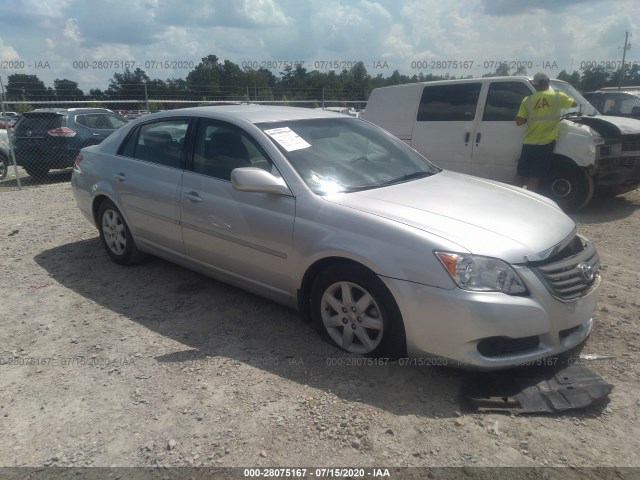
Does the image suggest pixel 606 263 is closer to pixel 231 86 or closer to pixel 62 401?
pixel 62 401

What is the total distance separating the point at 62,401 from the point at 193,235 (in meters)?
1.61

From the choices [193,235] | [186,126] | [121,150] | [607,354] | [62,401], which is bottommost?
[62,401]

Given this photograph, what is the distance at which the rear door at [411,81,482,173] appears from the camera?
25.2 ft

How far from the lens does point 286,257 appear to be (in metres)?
3.53

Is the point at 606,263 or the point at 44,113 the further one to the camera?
the point at 44,113

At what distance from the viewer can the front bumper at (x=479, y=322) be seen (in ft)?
9.11

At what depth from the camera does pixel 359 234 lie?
3139 mm

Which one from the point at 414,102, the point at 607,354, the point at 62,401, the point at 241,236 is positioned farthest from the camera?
the point at 414,102

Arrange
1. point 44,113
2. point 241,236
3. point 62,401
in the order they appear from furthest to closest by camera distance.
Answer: point 44,113 < point 241,236 < point 62,401

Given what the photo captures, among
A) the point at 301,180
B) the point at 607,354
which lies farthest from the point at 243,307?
the point at 607,354

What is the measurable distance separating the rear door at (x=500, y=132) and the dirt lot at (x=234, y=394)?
3123 millimetres

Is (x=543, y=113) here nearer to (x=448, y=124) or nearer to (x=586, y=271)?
(x=448, y=124)

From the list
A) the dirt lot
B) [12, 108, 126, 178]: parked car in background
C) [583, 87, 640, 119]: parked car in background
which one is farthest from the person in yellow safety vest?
[12, 108, 126, 178]: parked car in background

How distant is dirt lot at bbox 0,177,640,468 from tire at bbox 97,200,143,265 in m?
0.43
